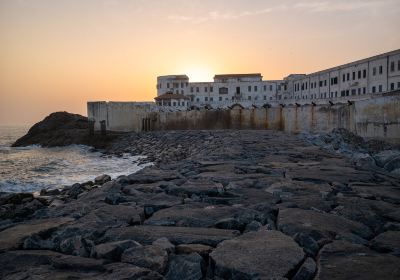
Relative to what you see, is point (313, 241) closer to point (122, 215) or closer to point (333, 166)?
point (122, 215)

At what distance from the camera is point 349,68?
42.6m

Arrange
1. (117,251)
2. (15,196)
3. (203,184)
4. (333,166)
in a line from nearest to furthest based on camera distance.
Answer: (117,251) < (203,184) < (333,166) < (15,196)

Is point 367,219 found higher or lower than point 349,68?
lower

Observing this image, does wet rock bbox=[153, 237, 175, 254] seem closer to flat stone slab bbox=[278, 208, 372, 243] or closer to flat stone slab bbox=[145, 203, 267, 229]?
flat stone slab bbox=[145, 203, 267, 229]

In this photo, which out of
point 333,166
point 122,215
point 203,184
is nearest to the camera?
point 122,215

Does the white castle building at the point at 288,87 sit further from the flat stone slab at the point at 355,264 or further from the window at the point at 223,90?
the flat stone slab at the point at 355,264

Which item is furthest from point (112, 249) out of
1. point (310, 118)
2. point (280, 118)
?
point (280, 118)

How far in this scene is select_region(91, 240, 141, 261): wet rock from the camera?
276 cm

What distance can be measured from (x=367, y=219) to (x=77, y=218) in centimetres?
311

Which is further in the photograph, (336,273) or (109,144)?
(109,144)

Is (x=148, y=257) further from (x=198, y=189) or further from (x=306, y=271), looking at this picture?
(x=198, y=189)

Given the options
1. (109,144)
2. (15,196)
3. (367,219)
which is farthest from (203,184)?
(109,144)

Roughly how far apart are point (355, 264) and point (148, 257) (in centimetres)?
150

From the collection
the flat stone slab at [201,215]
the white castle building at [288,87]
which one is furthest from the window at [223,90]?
the flat stone slab at [201,215]
